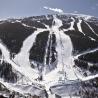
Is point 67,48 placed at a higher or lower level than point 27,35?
lower

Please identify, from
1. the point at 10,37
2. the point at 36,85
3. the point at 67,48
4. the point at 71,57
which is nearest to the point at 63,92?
the point at 36,85

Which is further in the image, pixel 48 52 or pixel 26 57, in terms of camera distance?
pixel 48 52

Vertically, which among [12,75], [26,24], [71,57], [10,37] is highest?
[26,24]

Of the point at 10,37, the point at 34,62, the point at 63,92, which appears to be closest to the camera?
the point at 63,92

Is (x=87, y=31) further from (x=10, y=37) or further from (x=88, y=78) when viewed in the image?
(x=88, y=78)

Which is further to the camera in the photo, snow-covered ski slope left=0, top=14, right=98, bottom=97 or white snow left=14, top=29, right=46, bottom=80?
white snow left=14, top=29, right=46, bottom=80

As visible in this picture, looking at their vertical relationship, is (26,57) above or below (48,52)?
below

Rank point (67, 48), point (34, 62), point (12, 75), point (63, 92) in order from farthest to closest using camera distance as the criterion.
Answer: point (67, 48)
point (34, 62)
point (12, 75)
point (63, 92)

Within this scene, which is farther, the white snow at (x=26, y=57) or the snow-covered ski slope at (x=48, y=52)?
the white snow at (x=26, y=57)
